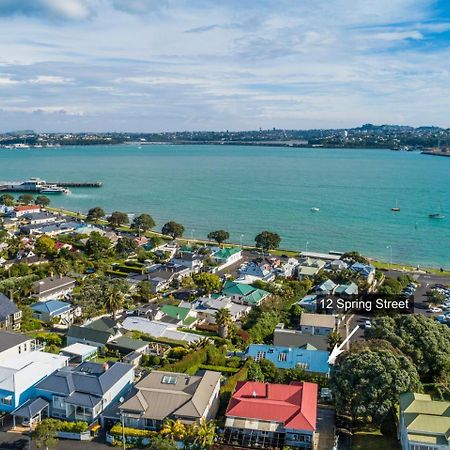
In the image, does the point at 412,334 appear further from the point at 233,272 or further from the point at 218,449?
the point at 233,272

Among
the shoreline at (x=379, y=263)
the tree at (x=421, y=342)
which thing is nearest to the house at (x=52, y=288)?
the tree at (x=421, y=342)

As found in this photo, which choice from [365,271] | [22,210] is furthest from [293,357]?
[22,210]

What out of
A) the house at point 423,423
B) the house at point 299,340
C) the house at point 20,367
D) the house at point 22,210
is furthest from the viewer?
the house at point 22,210

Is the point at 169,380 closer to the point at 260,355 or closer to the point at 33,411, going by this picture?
the point at 33,411

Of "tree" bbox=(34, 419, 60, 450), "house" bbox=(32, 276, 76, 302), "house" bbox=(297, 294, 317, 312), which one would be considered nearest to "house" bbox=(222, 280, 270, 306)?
"house" bbox=(297, 294, 317, 312)

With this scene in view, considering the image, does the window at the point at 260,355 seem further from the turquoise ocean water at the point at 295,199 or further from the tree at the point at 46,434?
the turquoise ocean water at the point at 295,199

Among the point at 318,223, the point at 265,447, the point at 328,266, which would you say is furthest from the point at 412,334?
the point at 318,223
